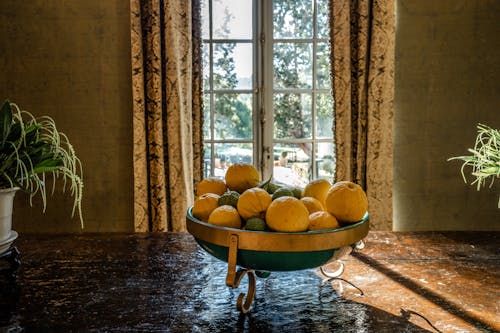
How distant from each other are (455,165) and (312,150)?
1065mm

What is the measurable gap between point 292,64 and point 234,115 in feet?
1.91

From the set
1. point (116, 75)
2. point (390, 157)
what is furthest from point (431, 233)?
point (116, 75)

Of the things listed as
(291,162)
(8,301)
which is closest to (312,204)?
(8,301)

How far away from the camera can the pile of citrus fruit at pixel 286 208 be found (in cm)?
105

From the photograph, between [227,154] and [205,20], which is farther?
[227,154]

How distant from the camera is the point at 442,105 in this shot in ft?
11.5

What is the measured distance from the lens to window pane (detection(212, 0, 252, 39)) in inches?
138

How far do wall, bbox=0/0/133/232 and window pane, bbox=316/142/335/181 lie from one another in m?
1.41

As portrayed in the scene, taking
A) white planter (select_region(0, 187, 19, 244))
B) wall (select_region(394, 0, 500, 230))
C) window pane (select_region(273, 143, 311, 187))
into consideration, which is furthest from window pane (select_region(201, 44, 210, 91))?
white planter (select_region(0, 187, 19, 244))

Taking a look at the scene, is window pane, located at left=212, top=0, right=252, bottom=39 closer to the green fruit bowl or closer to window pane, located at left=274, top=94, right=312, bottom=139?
window pane, located at left=274, top=94, right=312, bottom=139

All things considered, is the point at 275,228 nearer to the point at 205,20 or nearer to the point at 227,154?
the point at 227,154

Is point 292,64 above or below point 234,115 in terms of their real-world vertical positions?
above

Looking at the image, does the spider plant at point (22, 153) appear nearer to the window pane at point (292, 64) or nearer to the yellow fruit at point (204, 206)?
the yellow fruit at point (204, 206)

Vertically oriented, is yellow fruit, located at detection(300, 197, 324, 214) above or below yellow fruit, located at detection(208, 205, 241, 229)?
above
